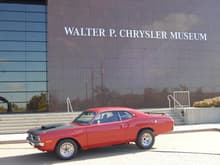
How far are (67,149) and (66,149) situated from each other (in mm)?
32

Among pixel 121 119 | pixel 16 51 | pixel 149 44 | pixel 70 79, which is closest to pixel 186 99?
pixel 149 44

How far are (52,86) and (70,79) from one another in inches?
54.5

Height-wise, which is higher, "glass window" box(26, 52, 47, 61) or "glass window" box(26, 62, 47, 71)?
"glass window" box(26, 52, 47, 61)

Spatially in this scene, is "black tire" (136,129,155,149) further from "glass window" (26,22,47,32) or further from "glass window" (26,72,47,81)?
"glass window" (26,22,47,32)

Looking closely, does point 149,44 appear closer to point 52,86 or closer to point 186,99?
point 186,99

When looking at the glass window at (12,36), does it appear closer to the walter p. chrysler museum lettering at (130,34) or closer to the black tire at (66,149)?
the walter p. chrysler museum lettering at (130,34)

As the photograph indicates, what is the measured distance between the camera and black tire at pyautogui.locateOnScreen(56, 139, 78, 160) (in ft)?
32.4

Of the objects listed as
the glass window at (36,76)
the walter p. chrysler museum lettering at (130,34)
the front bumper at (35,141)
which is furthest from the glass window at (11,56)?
the front bumper at (35,141)

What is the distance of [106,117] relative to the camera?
10.9 metres

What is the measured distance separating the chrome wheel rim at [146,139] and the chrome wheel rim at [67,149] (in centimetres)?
256

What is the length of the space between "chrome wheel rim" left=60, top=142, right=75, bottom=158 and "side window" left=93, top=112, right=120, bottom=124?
109cm

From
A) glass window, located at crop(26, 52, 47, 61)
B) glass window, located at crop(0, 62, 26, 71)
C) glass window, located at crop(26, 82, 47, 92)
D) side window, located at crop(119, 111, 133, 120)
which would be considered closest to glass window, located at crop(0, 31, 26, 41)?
glass window, located at crop(26, 52, 47, 61)

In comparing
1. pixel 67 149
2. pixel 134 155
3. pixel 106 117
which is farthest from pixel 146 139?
pixel 67 149

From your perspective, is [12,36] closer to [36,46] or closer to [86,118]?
[36,46]
